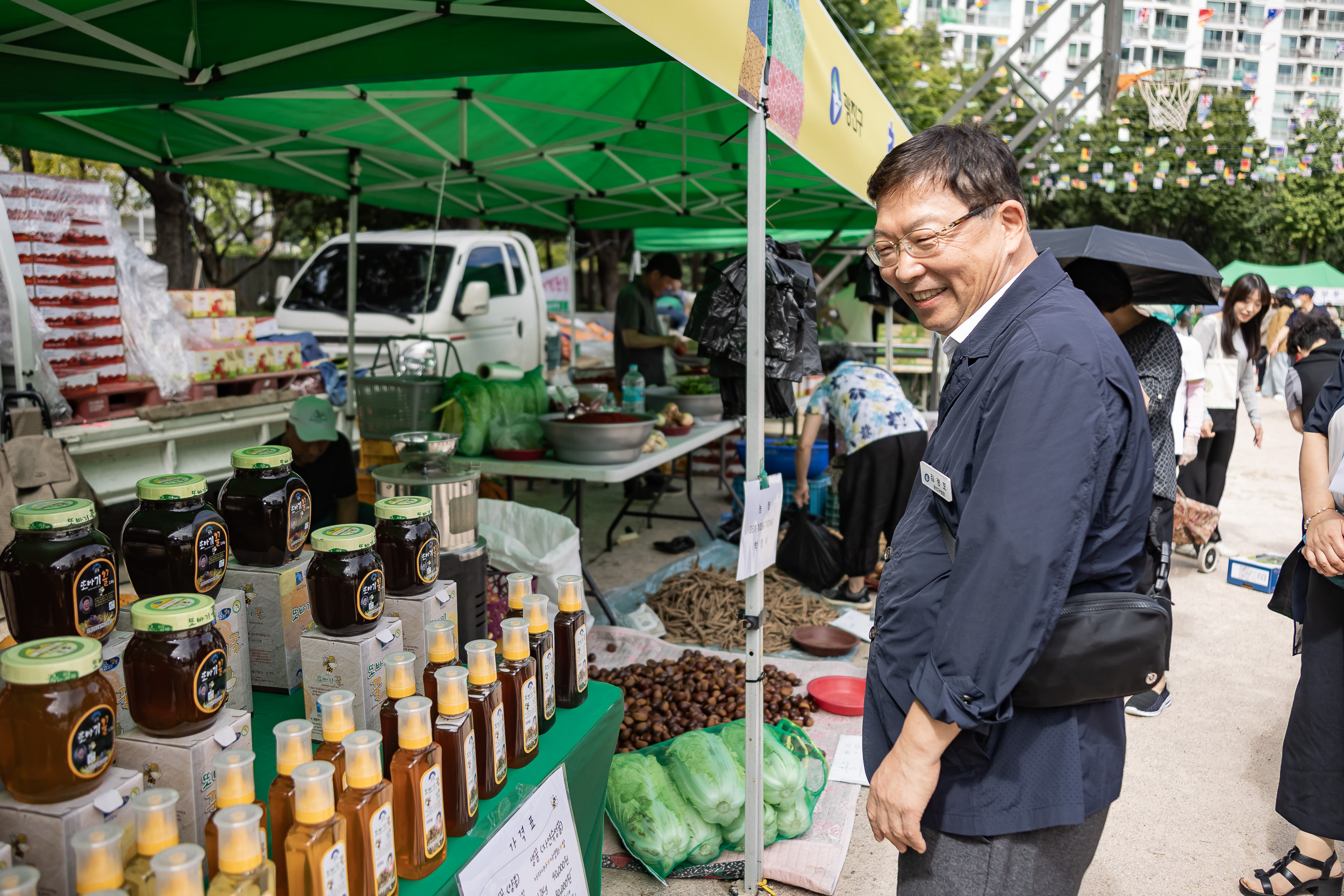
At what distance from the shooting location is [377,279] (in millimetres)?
7914

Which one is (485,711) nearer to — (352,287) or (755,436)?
(755,436)

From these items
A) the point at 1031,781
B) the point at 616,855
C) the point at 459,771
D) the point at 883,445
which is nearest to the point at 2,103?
the point at 459,771

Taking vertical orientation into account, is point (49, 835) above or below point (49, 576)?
below

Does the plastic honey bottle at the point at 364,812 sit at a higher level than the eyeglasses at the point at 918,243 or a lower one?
lower

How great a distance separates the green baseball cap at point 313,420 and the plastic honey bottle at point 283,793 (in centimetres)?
314

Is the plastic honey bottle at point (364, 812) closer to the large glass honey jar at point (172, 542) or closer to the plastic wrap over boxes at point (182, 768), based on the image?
the plastic wrap over boxes at point (182, 768)

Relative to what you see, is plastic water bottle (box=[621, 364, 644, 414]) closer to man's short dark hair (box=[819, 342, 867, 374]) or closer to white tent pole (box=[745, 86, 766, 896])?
man's short dark hair (box=[819, 342, 867, 374])

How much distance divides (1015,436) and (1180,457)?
4.54 metres

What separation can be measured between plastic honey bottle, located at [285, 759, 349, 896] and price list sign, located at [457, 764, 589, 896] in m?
0.32

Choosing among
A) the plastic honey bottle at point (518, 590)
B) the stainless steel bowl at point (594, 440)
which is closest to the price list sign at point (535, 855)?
the plastic honey bottle at point (518, 590)

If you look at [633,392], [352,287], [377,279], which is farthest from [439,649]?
[377,279]

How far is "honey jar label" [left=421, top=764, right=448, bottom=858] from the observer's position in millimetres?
1307

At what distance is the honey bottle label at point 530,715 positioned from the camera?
169 cm

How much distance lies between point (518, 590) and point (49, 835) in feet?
3.30
